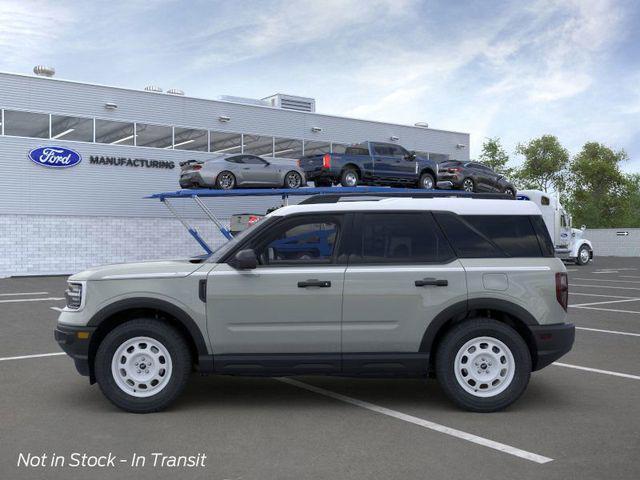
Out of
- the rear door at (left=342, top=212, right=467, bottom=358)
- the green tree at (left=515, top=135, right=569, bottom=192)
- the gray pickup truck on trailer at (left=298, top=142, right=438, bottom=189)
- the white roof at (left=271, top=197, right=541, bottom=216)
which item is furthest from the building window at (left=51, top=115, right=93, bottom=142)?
the green tree at (left=515, top=135, right=569, bottom=192)

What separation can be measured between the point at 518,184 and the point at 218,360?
6610 centimetres

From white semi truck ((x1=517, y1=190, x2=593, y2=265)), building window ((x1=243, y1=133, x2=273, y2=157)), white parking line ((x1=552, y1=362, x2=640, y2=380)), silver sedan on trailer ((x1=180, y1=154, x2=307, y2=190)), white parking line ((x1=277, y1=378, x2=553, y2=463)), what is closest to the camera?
white parking line ((x1=277, y1=378, x2=553, y2=463))

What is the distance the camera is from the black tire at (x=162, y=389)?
564cm

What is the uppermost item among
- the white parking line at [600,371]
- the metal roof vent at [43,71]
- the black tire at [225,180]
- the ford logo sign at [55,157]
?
the metal roof vent at [43,71]

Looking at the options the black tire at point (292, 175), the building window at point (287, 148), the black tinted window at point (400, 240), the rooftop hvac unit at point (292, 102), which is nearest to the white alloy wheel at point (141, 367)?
the black tinted window at point (400, 240)

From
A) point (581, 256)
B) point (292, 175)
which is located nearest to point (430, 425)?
point (292, 175)

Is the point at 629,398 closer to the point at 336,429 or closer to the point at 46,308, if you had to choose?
the point at 336,429

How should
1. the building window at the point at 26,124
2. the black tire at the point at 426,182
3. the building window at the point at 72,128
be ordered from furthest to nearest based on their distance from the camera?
the building window at the point at 72,128 < the building window at the point at 26,124 < the black tire at the point at 426,182

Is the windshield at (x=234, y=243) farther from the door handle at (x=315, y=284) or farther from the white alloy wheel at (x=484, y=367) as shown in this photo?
the white alloy wheel at (x=484, y=367)

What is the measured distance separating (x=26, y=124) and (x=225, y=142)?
844 cm

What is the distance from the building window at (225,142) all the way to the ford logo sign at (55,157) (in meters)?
6.04

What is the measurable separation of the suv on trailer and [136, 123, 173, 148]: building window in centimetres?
2342

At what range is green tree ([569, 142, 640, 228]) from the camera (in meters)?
65.6

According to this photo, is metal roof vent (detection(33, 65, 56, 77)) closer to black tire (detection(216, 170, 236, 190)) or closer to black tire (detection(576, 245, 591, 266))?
black tire (detection(216, 170, 236, 190))
